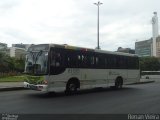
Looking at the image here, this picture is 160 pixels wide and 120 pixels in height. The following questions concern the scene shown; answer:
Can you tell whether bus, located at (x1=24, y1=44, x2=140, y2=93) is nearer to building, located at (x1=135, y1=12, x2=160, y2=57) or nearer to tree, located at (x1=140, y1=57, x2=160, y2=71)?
tree, located at (x1=140, y1=57, x2=160, y2=71)

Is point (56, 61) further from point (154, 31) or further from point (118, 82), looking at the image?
point (154, 31)

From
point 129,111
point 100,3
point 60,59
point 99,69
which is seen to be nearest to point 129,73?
point 99,69

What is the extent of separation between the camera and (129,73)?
2697 centimetres

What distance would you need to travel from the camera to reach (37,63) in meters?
18.5

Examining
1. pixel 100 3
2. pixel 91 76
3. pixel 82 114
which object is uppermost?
pixel 100 3

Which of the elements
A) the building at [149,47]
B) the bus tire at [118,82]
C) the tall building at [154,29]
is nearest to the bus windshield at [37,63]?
the bus tire at [118,82]

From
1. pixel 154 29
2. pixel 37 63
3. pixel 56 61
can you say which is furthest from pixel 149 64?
pixel 37 63

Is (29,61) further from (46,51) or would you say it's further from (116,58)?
(116,58)

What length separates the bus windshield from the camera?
18234 mm

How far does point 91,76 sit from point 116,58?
391cm

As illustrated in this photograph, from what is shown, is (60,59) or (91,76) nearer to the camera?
(60,59)

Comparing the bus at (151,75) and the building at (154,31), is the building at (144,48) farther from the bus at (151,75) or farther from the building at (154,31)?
the bus at (151,75)

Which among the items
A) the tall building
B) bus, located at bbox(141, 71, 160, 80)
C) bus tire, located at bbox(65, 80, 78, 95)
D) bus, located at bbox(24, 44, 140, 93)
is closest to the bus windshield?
bus, located at bbox(24, 44, 140, 93)

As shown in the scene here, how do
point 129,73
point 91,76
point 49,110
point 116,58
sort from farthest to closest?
point 129,73, point 116,58, point 91,76, point 49,110
